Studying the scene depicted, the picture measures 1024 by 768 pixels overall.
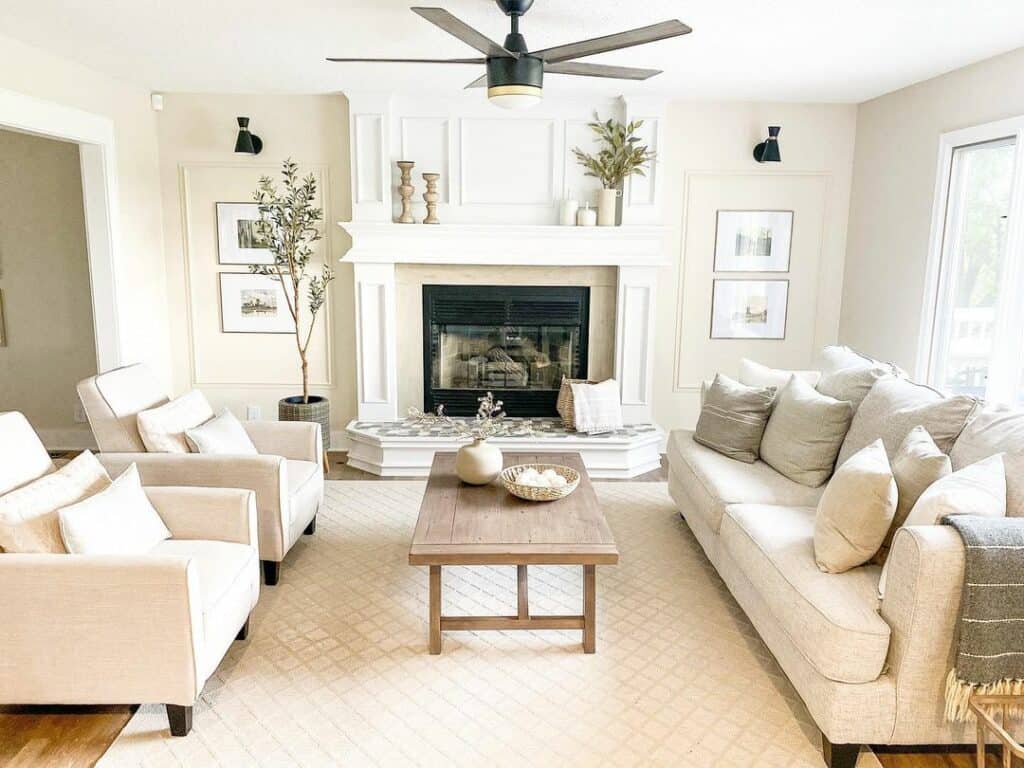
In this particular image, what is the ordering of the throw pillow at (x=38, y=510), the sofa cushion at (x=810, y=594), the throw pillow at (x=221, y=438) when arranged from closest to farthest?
1. the sofa cushion at (x=810, y=594)
2. the throw pillow at (x=38, y=510)
3. the throw pillow at (x=221, y=438)

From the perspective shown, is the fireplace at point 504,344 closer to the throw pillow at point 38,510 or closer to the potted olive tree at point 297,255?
the potted olive tree at point 297,255

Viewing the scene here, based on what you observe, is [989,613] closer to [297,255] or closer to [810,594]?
[810,594]

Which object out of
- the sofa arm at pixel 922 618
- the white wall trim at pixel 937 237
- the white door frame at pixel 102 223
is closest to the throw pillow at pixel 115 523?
the sofa arm at pixel 922 618

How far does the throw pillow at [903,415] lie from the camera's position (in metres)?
2.76

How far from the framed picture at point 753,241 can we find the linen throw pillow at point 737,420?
1846mm

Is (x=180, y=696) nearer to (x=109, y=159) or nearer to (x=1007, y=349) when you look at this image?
(x=109, y=159)

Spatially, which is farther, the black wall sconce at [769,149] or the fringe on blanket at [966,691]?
the black wall sconce at [769,149]

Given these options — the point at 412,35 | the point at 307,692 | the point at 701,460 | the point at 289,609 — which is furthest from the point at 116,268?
the point at 701,460

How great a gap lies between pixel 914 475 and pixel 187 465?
284 cm

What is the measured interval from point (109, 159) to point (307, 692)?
12.4 ft

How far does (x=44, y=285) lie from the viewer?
5.32 meters

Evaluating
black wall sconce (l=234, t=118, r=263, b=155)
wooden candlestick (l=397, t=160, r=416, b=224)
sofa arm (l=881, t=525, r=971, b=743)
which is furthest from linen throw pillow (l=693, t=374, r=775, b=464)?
black wall sconce (l=234, t=118, r=263, b=155)

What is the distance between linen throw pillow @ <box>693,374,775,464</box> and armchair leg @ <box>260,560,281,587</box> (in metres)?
2.24

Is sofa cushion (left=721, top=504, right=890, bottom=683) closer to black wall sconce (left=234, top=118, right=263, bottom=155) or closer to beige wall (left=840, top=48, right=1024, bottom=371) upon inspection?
beige wall (left=840, top=48, right=1024, bottom=371)
